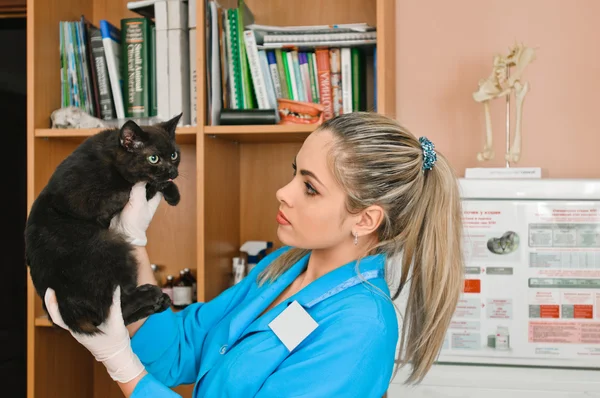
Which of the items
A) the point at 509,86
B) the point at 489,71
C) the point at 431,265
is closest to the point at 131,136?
the point at 431,265

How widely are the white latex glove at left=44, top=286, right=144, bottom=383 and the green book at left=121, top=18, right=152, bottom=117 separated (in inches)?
38.1

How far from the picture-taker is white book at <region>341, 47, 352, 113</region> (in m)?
1.99

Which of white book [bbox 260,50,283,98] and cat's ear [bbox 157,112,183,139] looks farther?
white book [bbox 260,50,283,98]

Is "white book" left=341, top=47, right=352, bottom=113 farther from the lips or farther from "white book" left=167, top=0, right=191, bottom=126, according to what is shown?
the lips

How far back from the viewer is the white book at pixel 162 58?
6.58ft

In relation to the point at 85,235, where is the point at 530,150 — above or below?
above

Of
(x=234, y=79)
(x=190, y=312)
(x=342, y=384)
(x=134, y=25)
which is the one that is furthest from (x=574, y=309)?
(x=134, y=25)

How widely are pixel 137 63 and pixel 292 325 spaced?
4.08ft

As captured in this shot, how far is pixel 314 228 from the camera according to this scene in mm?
1243

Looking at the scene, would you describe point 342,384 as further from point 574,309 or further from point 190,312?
point 574,309

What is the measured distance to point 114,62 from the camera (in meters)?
2.05

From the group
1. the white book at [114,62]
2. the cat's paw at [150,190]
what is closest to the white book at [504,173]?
the cat's paw at [150,190]

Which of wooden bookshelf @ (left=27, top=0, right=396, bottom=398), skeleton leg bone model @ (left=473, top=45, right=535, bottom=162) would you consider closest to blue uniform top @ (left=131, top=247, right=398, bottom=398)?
wooden bookshelf @ (left=27, top=0, right=396, bottom=398)

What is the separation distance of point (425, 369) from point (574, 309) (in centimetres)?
72
